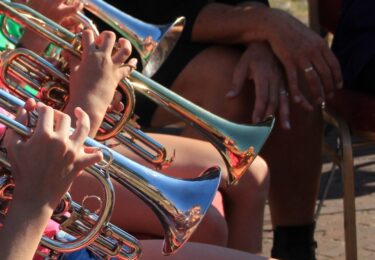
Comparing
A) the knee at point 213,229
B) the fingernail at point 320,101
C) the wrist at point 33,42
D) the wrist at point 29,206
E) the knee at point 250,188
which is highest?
the wrist at point 33,42

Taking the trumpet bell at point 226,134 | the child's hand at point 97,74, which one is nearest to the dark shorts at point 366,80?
the trumpet bell at point 226,134

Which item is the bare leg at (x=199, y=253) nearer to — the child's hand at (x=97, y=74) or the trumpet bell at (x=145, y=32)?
the child's hand at (x=97, y=74)

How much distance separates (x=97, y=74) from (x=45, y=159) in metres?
0.44

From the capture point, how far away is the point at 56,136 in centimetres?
147

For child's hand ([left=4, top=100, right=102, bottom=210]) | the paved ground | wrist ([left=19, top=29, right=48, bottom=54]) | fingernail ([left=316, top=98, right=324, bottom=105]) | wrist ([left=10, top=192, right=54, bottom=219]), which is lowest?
the paved ground

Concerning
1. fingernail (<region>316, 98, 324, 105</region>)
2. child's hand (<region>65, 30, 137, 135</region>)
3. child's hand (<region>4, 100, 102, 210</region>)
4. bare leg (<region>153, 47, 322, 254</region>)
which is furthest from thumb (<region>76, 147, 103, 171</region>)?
fingernail (<region>316, 98, 324, 105</region>)

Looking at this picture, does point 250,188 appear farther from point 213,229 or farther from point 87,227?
point 87,227

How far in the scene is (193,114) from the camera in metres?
2.10

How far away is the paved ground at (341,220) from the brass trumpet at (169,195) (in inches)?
56.2

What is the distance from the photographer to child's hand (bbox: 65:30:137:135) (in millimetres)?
1833

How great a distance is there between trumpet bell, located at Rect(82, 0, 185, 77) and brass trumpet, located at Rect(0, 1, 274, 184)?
250 mm

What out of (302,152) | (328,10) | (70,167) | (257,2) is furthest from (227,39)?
(70,167)

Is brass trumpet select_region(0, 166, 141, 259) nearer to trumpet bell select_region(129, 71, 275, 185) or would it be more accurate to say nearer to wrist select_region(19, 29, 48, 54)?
trumpet bell select_region(129, 71, 275, 185)

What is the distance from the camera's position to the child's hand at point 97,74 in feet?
6.01
